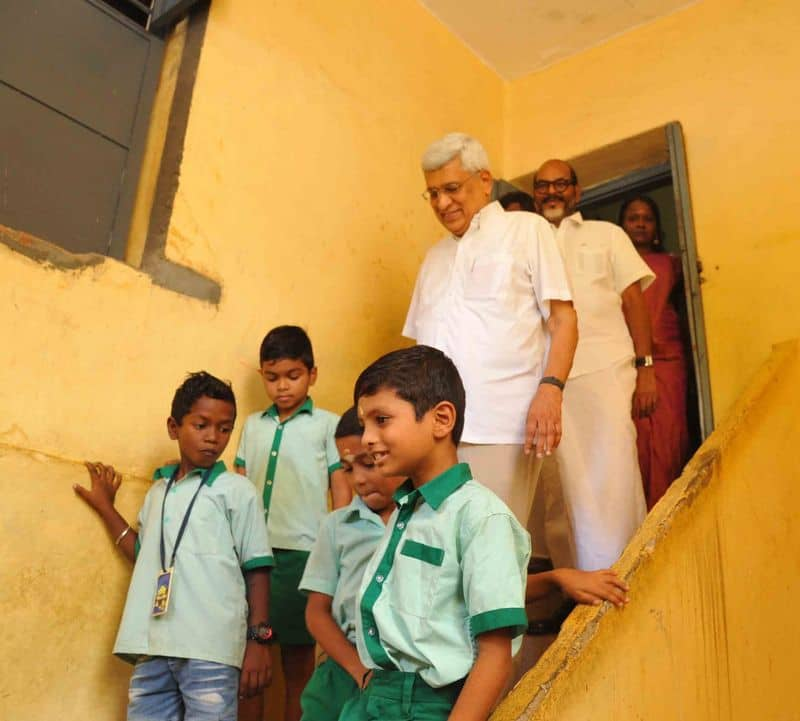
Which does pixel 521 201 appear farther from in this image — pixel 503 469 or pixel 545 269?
pixel 503 469

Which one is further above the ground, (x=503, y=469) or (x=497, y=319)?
(x=497, y=319)

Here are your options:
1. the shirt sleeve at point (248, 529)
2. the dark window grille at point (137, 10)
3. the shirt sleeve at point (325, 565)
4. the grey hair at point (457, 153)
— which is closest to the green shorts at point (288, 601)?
the shirt sleeve at point (248, 529)

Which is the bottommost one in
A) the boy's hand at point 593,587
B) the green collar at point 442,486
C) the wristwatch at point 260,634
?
the wristwatch at point 260,634

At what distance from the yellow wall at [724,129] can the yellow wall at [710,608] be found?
604 mm

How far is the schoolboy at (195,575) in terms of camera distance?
7.12 ft

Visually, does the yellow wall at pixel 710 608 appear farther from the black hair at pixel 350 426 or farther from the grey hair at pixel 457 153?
the grey hair at pixel 457 153

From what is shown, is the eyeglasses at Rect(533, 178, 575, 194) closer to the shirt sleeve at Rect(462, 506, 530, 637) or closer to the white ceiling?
the white ceiling

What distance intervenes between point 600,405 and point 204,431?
1414 millimetres

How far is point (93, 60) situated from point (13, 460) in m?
1.56

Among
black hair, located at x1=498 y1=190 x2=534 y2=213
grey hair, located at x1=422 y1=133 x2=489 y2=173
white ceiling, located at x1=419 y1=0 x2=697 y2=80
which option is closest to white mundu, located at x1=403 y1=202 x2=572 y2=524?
grey hair, located at x1=422 y1=133 x2=489 y2=173

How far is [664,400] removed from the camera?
349 cm

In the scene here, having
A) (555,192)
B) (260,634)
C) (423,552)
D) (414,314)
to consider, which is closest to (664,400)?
(555,192)

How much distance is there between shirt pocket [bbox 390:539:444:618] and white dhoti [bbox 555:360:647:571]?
1221 mm

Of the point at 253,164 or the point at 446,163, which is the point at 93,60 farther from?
the point at 446,163
